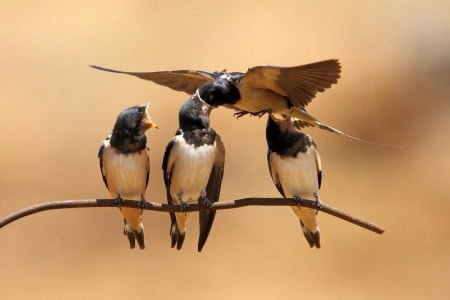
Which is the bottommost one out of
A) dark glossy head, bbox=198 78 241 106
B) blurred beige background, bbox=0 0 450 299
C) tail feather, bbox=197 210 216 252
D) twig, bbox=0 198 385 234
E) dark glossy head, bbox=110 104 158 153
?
blurred beige background, bbox=0 0 450 299

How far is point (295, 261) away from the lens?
11.5 metres

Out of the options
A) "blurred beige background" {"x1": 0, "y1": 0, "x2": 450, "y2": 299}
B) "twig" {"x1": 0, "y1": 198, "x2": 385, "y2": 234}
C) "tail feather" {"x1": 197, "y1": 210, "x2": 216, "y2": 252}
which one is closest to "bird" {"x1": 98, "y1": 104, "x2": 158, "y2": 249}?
"tail feather" {"x1": 197, "y1": 210, "x2": 216, "y2": 252}

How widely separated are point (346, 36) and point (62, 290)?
18.2 ft

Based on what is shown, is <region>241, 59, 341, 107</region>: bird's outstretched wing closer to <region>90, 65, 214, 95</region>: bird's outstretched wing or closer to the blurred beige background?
<region>90, 65, 214, 95</region>: bird's outstretched wing

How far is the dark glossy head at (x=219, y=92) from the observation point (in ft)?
14.0

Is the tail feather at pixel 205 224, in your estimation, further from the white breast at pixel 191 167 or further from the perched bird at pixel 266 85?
the perched bird at pixel 266 85

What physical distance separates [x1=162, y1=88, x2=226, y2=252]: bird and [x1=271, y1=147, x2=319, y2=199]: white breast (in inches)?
17.4

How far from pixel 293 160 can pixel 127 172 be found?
0.87 meters

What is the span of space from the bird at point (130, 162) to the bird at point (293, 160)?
2.27 ft

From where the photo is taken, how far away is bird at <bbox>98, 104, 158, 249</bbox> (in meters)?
4.32

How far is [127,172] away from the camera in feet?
14.5

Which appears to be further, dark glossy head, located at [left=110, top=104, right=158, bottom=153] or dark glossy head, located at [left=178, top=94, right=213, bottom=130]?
dark glossy head, located at [left=110, top=104, right=158, bottom=153]

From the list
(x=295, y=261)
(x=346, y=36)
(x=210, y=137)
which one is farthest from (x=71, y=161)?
(x=210, y=137)

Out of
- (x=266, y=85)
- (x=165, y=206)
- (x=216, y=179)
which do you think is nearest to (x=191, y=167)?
(x=216, y=179)
